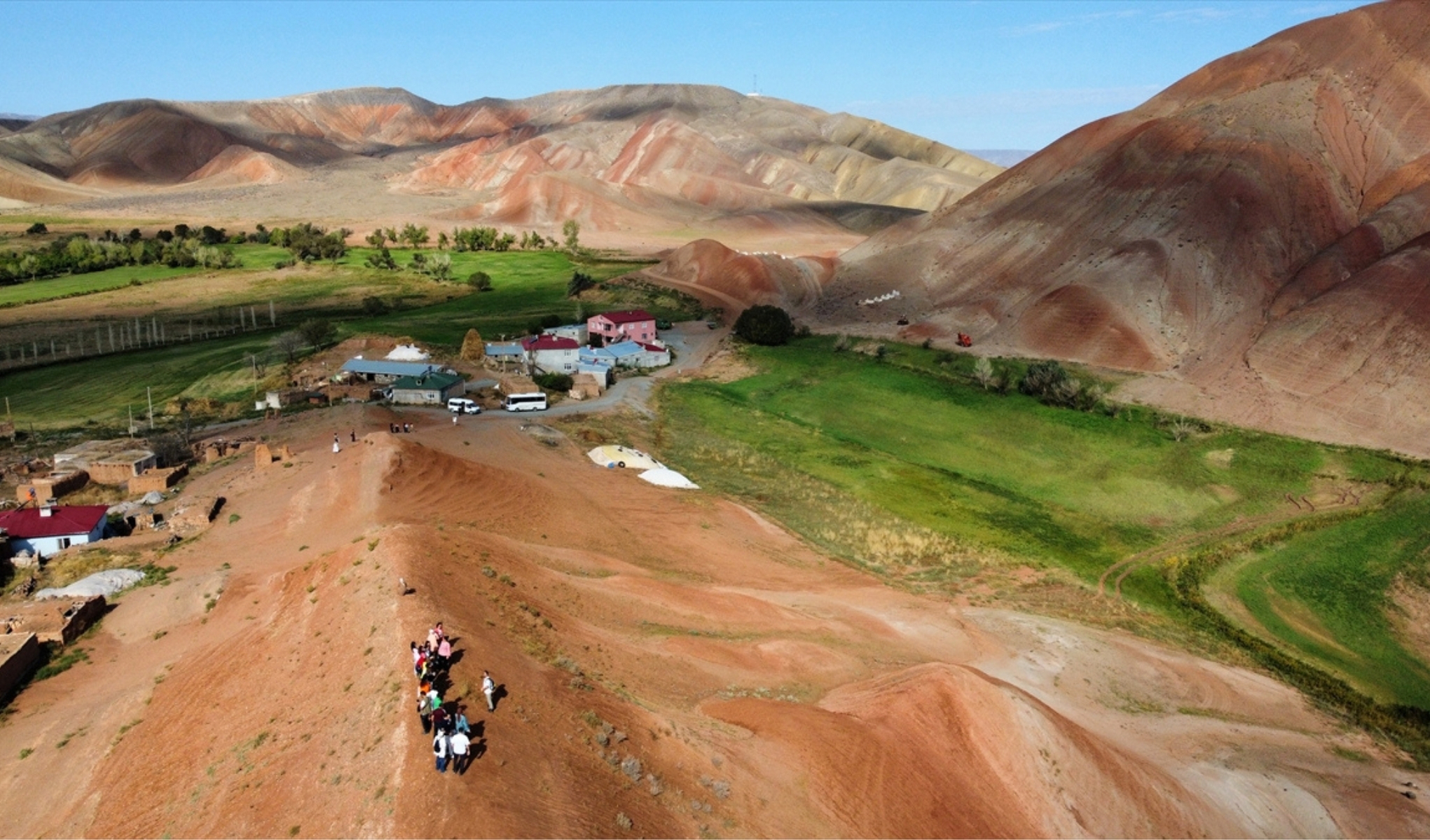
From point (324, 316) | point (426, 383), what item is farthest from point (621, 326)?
point (324, 316)

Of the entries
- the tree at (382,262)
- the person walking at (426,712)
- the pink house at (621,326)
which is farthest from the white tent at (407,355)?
the tree at (382,262)

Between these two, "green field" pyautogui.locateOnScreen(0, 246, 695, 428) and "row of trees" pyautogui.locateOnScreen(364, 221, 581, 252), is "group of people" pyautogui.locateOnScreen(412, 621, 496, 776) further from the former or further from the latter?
"row of trees" pyautogui.locateOnScreen(364, 221, 581, 252)

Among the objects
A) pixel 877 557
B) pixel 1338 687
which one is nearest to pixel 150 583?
pixel 877 557

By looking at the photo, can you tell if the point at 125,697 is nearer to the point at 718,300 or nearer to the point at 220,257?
the point at 718,300

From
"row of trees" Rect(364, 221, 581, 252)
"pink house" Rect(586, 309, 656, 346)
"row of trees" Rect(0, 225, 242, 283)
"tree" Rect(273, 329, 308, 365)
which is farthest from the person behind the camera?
"row of trees" Rect(364, 221, 581, 252)

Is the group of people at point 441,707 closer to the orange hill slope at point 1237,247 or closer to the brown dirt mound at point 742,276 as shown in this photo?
the orange hill slope at point 1237,247

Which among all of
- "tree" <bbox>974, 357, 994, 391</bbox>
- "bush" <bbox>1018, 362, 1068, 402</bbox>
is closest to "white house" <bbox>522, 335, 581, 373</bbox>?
"tree" <bbox>974, 357, 994, 391</bbox>

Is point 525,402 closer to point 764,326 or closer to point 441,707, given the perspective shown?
point 764,326
